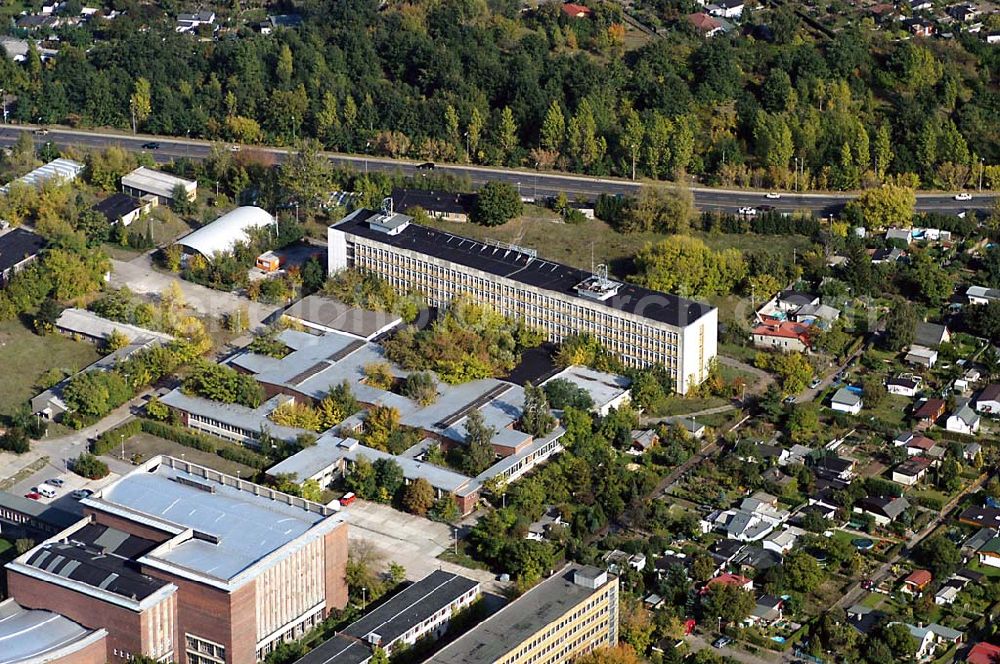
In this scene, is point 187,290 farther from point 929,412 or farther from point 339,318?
point 929,412

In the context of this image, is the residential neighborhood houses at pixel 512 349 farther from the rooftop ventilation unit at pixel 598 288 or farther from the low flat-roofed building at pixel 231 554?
the rooftop ventilation unit at pixel 598 288

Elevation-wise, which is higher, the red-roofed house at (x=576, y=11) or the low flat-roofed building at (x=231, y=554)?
the red-roofed house at (x=576, y=11)

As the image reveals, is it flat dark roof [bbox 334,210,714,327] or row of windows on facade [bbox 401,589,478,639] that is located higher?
flat dark roof [bbox 334,210,714,327]

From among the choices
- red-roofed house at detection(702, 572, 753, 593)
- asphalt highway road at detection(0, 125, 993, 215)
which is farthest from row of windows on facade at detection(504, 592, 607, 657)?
asphalt highway road at detection(0, 125, 993, 215)

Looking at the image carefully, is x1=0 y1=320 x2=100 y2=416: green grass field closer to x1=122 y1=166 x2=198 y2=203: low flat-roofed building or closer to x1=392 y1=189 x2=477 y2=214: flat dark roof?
x1=122 y1=166 x2=198 y2=203: low flat-roofed building

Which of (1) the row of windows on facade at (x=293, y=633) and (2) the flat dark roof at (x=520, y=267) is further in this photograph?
(2) the flat dark roof at (x=520, y=267)

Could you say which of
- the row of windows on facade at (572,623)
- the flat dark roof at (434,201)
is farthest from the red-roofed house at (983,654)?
the flat dark roof at (434,201)
